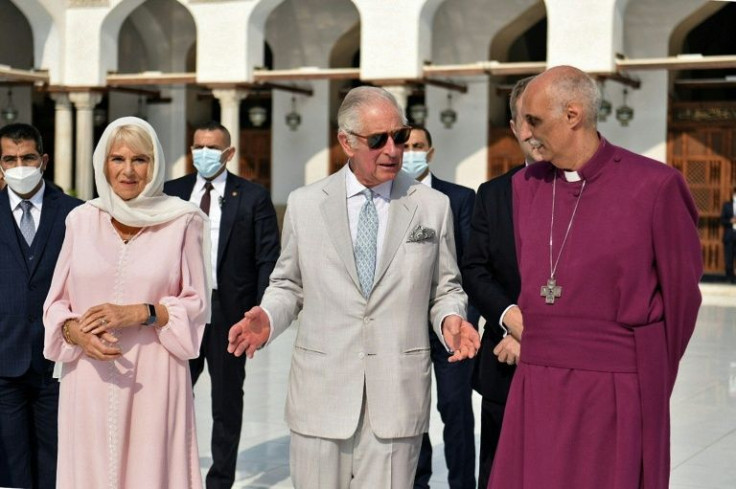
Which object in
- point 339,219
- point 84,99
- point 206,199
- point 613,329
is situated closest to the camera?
point 613,329

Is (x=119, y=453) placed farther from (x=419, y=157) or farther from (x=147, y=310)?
(x=419, y=157)

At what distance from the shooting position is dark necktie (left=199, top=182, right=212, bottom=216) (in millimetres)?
5883

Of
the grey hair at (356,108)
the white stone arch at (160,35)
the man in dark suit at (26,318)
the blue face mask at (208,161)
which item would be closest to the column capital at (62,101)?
the white stone arch at (160,35)

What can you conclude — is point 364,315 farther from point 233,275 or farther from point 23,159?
point 233,275

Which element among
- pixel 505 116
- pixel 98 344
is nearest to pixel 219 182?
pixel 98 344

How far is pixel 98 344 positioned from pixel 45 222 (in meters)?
1.34

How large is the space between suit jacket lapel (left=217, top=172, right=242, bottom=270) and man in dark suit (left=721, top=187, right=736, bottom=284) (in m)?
14.7

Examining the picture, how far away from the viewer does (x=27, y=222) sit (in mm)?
4922

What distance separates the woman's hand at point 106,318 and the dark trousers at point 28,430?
46.8 inches

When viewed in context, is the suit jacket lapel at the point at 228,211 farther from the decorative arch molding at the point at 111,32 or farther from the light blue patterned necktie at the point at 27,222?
the decorative arch molding at the point at 111,32

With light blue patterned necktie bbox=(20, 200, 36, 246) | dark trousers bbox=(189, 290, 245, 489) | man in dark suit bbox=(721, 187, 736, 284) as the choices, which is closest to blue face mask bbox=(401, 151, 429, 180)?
dark trousers bbox=(189, 290, 245, 489)

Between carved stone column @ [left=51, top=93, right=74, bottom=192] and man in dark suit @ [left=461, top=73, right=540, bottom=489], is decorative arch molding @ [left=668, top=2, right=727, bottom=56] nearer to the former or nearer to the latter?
carved stone column @ [left=51, top=93, right=74, bottom=192]

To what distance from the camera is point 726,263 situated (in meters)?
19.4

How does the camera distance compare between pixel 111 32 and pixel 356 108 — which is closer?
pixel 356 108
